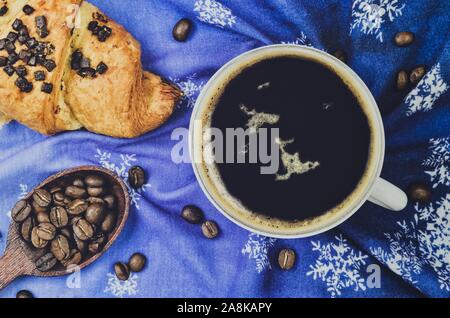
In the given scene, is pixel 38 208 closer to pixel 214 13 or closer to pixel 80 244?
pixel 80 244

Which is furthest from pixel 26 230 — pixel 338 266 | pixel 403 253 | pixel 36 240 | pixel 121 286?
pixel 403 253

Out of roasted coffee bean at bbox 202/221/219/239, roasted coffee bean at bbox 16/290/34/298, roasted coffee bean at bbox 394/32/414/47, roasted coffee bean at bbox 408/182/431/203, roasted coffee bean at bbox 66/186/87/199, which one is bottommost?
roasted coffee bean at bbox 16/290/34/298

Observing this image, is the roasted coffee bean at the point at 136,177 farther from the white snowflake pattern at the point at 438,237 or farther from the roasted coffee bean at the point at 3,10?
the white snowflake pattern at the point at 438,237

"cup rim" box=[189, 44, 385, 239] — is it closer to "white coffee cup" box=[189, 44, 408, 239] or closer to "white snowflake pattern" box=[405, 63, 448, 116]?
"white coffee cup" box=[189, 44, 408, 239]

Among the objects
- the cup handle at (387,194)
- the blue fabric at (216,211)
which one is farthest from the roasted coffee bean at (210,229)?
the cup handle at (387,194)

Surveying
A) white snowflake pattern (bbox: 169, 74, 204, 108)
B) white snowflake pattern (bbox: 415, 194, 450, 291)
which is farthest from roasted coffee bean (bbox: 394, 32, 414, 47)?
white snowflake pattern (bbox: 169, 74, 204, 108)

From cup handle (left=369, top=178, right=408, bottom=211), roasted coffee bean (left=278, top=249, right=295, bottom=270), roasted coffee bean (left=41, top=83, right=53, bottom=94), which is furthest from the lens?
roasted coffee bean (left=278, top=249, right=295, bottom=270)
